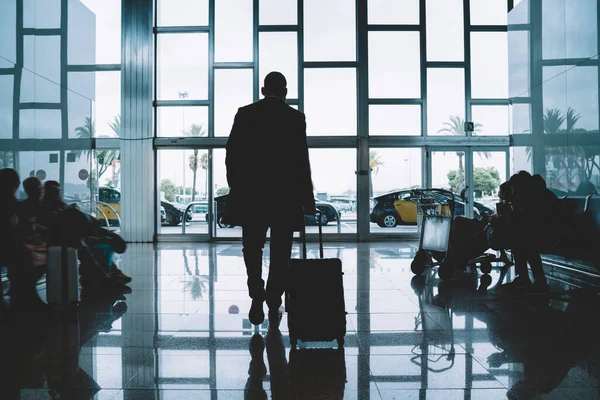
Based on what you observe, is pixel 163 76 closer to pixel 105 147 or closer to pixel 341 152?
pixel 105 147

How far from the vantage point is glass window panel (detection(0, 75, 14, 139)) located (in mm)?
5574

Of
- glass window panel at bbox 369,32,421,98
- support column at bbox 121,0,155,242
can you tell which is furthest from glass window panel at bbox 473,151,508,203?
support column at bbox 121,0,155,242

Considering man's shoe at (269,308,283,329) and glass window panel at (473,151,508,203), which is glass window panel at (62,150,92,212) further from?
glass window panel at (473,151,508,203)

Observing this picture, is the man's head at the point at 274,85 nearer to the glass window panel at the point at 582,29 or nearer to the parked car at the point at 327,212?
the glass window panel at the point at 582,29

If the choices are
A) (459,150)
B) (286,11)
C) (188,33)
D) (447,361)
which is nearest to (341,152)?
(459,150)

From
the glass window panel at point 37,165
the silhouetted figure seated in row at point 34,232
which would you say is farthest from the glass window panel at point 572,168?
the glass window panel at point 37,165

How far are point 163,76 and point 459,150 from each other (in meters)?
7.61

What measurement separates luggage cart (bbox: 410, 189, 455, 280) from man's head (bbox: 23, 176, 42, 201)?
4197 mm

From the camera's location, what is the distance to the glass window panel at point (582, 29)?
249 inches

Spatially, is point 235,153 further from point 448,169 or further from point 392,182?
point 448,169

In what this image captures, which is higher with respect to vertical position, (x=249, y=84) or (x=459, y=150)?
(x=249, y=84)

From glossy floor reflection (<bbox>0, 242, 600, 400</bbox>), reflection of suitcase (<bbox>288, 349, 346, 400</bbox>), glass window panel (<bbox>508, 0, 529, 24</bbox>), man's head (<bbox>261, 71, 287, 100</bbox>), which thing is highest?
glass window panel (<bbox>508, 0, 529, 24</bbox>)

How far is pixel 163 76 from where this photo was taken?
1228 cm

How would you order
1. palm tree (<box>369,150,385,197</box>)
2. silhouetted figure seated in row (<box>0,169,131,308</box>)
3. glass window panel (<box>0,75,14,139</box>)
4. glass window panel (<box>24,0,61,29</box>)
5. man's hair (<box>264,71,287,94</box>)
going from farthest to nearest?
palm tree (<box>369,150,385,197</box>), glass window panel (<box>24,0,61,29</box>), glass window panel (<box>0,75,14,139</box>), silhouetted figure seated in row (<box>0,169,131,308</box>), man's hair (<box>264,71,287,94</box>)
